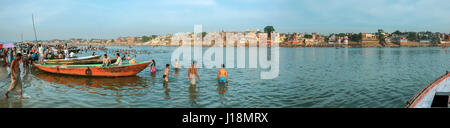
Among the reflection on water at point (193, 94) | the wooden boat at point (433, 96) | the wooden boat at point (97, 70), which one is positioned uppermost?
the wooden boat at point (97, 70)

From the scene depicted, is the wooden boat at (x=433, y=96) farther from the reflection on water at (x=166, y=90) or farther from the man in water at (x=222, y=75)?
the reflection on water at (x=166, y=90)

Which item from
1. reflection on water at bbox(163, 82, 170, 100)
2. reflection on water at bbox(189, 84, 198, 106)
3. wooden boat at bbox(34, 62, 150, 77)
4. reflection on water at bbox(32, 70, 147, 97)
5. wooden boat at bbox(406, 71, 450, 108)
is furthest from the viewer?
wooden boat at bbox(34, 62, 150, 77)

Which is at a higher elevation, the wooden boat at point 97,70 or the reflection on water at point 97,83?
the wooden boat at point 97,70

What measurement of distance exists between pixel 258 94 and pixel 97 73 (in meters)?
10.7

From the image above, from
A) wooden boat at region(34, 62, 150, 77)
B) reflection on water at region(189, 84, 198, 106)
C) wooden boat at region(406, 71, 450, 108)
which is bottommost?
reflection on water at region(189, 84, 198, 106)

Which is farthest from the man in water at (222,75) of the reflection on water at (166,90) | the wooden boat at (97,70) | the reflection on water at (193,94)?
the wooden boat at (97,70)

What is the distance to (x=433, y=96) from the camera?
36.2 feet

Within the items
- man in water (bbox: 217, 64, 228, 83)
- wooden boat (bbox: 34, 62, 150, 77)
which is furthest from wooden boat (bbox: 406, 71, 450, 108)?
wooden boat (bbox: 34, 62, 150, 77)

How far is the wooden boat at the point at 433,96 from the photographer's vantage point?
912 cm

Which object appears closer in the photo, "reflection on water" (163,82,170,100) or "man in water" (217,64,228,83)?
"reflection on water" (163,82,170,100)

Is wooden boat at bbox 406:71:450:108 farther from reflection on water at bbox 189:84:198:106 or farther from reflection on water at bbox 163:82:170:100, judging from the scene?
reflection on water at bbox 163:82:170:100

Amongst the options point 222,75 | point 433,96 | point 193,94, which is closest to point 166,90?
point 193,94

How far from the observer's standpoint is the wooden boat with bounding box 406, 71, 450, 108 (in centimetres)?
912
